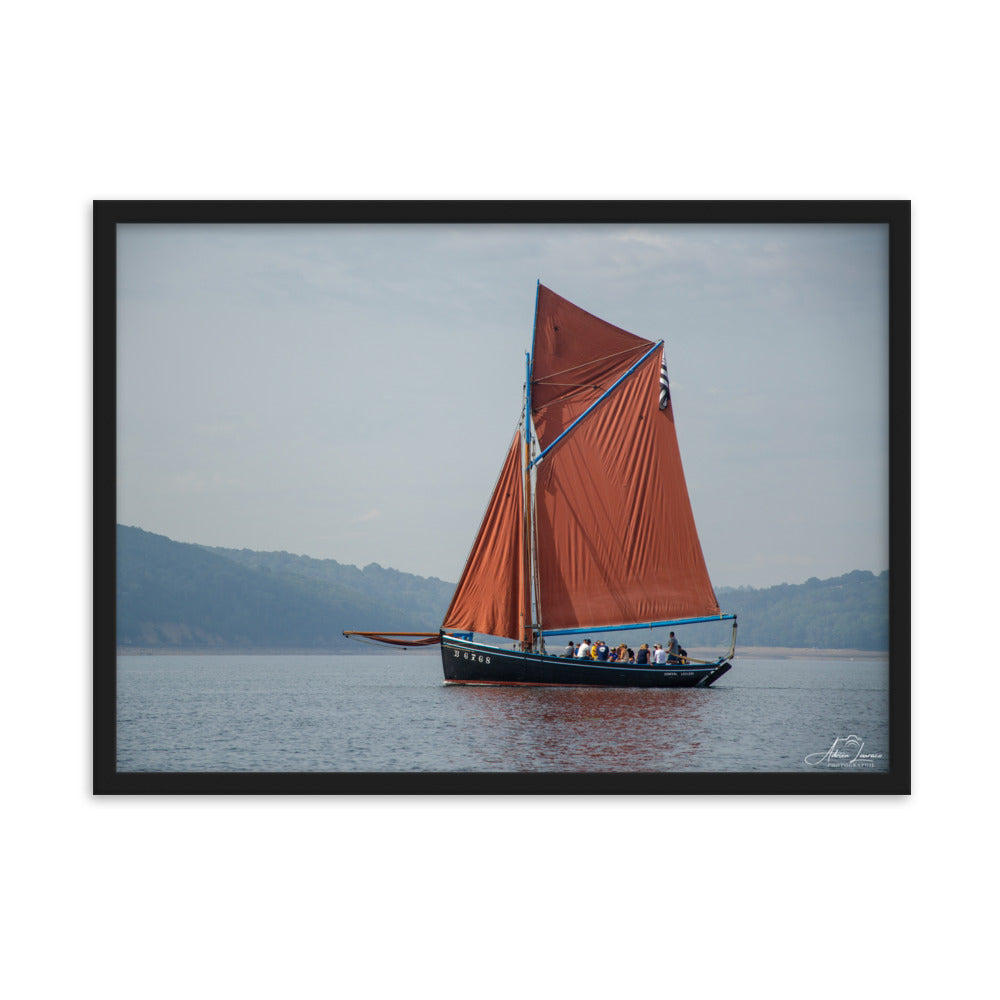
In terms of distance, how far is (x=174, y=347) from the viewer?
7.88 m

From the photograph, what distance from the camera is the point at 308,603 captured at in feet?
32.5

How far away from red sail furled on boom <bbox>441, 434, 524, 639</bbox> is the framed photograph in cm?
35

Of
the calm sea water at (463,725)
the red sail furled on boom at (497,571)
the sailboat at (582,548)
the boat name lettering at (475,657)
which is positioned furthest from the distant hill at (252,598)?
the boat name lettering at (475,657)

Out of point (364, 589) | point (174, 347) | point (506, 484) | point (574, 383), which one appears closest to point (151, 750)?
point (364, 589)

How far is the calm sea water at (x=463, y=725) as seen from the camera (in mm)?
7582

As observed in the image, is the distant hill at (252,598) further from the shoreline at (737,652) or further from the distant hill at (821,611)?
the distant hill at (821,611)

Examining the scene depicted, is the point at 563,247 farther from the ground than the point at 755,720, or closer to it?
farther from the ground

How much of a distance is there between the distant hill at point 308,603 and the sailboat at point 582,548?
1.43 ft

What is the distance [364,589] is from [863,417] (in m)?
4.66

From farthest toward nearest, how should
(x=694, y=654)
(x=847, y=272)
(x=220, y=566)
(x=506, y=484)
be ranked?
(x=694, y=654), (x=506, y=484), (x=220, y=566), (x=847, y=272)

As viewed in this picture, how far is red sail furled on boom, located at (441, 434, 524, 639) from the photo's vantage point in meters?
10.5

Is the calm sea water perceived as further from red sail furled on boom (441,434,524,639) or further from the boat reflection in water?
red sail furled on boom (441,434,524,639)

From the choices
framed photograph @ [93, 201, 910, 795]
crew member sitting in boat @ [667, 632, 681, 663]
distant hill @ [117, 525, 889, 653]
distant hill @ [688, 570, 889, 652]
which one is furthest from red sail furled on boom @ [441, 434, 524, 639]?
distant hill @ [688, 570, 889, 652]
